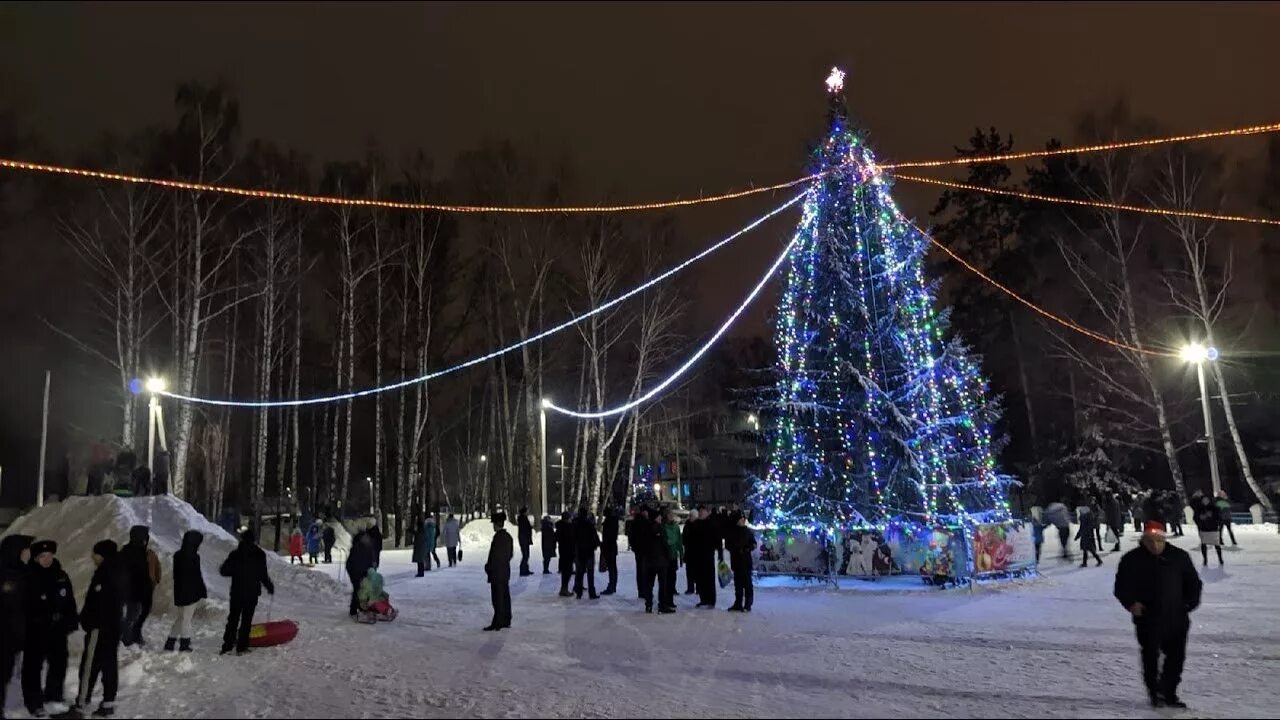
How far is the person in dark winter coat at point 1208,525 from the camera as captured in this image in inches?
648

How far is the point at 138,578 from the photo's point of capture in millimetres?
8531

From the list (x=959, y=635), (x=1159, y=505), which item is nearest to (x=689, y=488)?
(x=1159, y=505)

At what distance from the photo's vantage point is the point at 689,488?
246 ft

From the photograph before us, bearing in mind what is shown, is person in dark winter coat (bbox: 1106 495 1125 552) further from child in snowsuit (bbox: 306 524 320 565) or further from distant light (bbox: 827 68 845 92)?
child in snowsuit (bbox: 306 524 320 565)

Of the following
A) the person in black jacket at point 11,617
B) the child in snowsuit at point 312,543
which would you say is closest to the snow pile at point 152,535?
the person in black jacket at point 11,617

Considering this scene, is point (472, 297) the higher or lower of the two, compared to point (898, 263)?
higher

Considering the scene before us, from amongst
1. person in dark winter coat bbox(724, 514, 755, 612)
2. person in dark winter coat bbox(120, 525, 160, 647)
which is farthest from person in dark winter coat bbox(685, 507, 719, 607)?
person in dark winter coat bbox(120, 525, 160, 647)

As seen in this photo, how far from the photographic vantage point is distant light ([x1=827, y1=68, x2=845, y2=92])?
1825 cm

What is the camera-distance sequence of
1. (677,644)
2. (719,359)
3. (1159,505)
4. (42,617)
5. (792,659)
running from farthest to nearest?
(719,359)
(1159,505)
(677,644)
(792,659)
(42,617)

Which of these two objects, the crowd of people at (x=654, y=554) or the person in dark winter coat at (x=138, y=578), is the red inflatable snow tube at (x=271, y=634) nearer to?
the person in dark winter coat at (x=138, y=578)

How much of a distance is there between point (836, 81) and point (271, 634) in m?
15.3

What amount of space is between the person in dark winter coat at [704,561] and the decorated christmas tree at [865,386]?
3.31m

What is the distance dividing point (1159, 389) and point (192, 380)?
3311 centimetres

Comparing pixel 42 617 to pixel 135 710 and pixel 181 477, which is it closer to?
pixel 135 710
